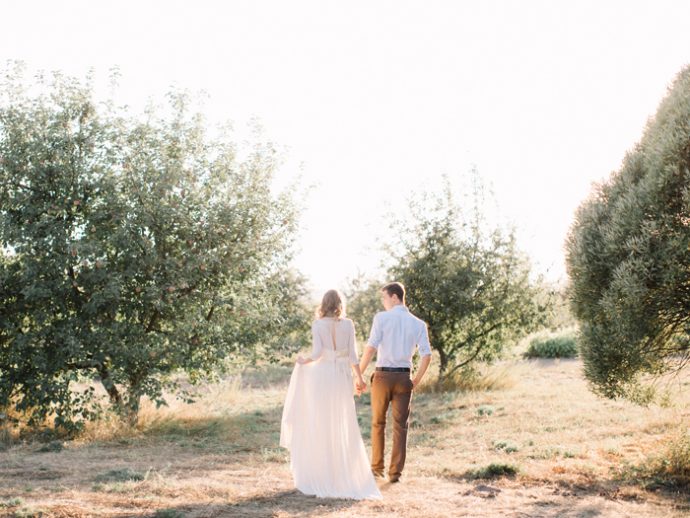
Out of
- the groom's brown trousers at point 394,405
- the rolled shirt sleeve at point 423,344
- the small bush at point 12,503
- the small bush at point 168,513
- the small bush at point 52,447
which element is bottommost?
the small bush at point 168,513

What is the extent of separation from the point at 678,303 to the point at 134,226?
8.68 metres

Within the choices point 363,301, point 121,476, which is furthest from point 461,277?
point 121,476

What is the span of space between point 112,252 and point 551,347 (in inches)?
946

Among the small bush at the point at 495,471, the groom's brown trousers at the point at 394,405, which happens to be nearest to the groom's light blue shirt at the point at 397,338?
the groom's brown trousers at the point at 394,405

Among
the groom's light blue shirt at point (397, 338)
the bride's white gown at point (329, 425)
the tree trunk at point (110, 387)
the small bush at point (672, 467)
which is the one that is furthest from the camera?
the tree trunk at point (110, 387)

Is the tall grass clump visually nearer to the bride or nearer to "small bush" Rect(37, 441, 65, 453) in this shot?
"small bush" Rect(37, 441, 65, 453)

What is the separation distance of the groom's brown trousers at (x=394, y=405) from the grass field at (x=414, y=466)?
1.33ft

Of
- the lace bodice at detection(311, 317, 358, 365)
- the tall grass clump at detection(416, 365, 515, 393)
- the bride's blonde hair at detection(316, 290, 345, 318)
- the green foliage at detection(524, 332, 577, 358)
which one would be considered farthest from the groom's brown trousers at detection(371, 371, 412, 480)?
the green foliage at detection(524, 332, 577, 358)

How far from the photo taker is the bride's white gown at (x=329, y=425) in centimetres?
870

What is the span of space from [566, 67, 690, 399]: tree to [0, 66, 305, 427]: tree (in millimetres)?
6185

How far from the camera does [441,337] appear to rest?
20.7 meters

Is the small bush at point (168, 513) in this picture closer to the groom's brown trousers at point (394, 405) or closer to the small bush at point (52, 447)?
the groom's brown trousers at point (394, 405)

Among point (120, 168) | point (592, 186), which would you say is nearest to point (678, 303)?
point (592, 186)

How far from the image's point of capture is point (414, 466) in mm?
10633
